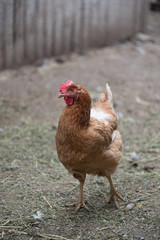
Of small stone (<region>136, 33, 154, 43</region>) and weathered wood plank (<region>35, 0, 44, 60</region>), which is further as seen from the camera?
Answer: small stone (<region>136, 33, 154, 43</region>)

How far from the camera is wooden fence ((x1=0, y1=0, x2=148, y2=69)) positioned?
7.50m

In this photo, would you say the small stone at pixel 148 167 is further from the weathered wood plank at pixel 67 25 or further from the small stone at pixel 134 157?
the weathered wood plank at pixel 67 25

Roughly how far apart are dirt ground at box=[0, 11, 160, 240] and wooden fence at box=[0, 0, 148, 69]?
1.20 ft

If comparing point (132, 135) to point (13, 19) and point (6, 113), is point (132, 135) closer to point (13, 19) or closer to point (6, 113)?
point (6, 113)

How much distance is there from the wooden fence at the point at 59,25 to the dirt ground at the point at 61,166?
365mm

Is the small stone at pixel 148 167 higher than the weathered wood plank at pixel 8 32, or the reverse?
the weathered wood plank at pixel 8 32

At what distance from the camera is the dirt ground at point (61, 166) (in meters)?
3.52

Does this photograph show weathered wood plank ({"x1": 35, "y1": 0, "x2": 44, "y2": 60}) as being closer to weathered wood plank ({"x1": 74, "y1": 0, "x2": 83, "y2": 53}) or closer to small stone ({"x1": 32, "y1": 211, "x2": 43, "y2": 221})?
weathered wood plank ({"x1": 74, "y1": 0, "x2": 83, "y2": 53})

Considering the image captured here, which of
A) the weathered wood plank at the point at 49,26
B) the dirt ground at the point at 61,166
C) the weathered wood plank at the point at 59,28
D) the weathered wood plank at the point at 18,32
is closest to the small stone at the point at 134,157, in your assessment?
the dirt ground at the point at 61,166

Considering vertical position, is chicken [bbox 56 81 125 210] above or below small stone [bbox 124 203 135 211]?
above

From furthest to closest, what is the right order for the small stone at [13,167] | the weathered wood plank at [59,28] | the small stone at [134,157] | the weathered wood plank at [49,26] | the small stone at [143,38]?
the small stone at [143,38] → the weathered wood plank at [59,28] → the weathered wood plank at [49,26] → the small stone at [134,157] → the small stone at [13,167]

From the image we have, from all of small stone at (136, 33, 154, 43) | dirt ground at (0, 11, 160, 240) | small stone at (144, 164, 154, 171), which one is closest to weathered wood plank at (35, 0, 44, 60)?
dirt ground at (0, 11, 160, 240)

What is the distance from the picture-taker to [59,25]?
8477 millimetres

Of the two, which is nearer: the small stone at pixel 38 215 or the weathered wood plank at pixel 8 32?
the small stone at pixel 38 215
